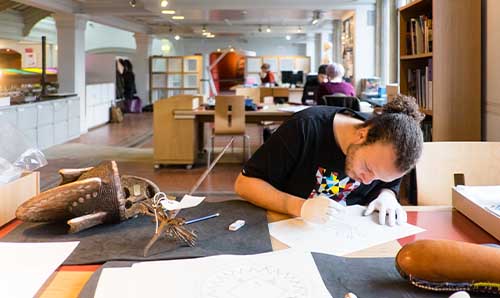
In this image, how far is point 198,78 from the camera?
56.9 ft

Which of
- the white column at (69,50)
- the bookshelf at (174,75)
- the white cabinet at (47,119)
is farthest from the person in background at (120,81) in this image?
the white cabinet at (47,119)

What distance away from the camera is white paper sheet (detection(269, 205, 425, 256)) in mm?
1395

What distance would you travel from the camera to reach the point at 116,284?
43.6 inches

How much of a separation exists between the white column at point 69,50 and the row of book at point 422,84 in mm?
8034

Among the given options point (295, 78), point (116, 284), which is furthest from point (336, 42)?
point (116, 284)

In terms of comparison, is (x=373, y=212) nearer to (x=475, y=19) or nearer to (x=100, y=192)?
(x=100, y=192)

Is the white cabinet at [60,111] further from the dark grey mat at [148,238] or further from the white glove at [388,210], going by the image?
the white glove at [388,210]

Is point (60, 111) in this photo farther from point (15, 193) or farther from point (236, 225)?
point (236, 225)

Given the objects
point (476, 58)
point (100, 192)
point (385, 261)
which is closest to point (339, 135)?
point (385, 261)

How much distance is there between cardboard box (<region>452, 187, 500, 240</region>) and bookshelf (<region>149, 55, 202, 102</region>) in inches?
622

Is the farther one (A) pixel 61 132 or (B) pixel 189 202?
(A) pixel 61 132

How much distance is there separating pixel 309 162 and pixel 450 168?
0.80m

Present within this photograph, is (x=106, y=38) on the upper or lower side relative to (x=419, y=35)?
upper

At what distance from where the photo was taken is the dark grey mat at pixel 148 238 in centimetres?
129
